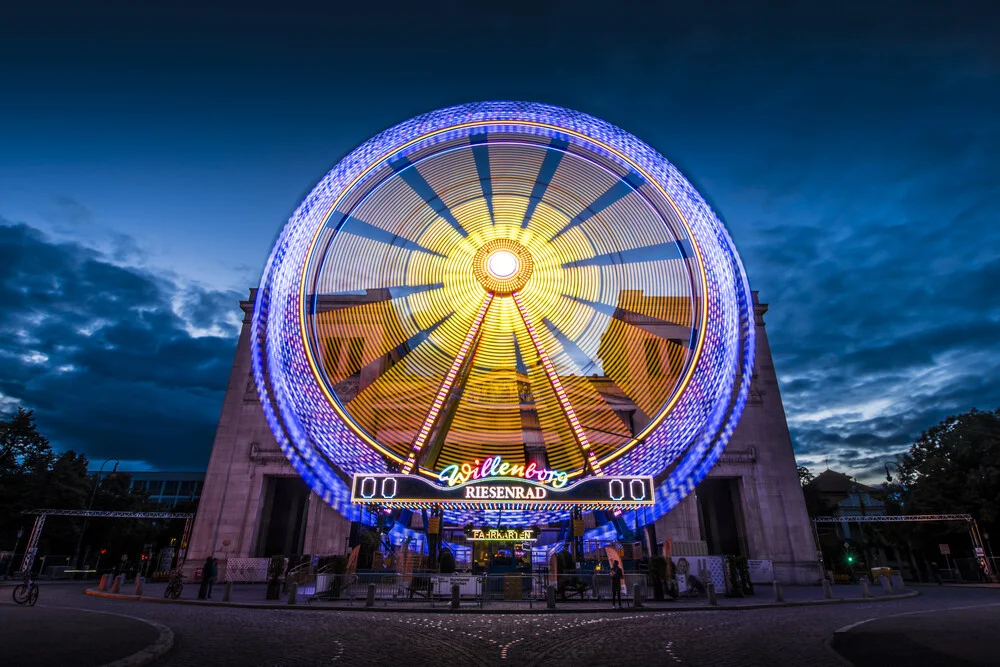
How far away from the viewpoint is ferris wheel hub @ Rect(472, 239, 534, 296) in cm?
2112

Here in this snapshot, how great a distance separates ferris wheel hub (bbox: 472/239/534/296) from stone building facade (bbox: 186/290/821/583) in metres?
17.7

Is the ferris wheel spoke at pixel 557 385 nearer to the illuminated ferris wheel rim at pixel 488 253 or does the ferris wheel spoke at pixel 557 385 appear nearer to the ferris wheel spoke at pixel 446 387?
the illuminated ferris wheel rim at pixel 488 253

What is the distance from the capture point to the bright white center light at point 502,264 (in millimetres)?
21172

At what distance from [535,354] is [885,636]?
1488 cm

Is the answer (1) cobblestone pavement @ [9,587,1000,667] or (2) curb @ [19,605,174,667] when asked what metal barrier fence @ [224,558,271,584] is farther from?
(2) curb @ [19,605,174,667]

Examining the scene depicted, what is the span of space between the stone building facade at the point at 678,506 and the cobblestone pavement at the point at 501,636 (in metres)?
15.3

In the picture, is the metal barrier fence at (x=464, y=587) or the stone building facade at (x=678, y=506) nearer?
the metal barrier fence at (x=464, y=587)

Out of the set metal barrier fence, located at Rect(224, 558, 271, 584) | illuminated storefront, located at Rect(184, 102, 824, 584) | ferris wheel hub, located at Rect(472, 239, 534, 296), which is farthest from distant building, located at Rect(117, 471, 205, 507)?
ferris wheel hub, located at Rect(472, 239, 534, 296)

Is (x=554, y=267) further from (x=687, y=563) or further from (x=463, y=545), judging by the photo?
(x=463, y=545)

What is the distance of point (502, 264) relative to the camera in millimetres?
21250

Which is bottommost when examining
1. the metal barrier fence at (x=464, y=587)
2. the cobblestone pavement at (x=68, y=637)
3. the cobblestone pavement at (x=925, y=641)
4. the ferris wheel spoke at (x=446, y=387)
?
the cobblestone pavement at (x=925, y=641)

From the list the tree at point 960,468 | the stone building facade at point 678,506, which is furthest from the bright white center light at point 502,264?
the tree at point 960,468

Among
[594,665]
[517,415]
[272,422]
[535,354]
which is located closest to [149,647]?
[594,665]

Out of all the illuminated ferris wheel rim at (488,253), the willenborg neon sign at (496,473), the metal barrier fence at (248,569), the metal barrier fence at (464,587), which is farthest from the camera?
the metal barrier fence at (248,569)
